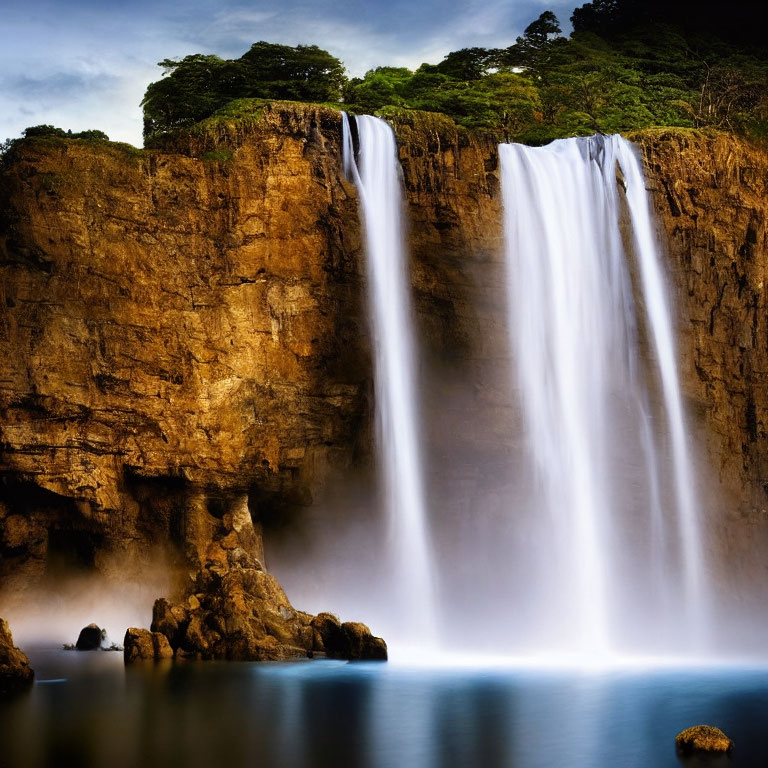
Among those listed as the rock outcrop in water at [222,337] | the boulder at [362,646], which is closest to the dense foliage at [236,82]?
the rock outcrop in water at [222,337]

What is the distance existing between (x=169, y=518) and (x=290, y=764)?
1856cm

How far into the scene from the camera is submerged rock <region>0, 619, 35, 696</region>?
23.6 meters

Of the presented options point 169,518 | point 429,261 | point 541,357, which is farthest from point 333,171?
point 169,518

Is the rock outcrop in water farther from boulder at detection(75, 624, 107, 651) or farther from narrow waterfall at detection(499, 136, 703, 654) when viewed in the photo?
boulder at detection(75, 624, 107, 651)

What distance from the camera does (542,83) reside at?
162 feet

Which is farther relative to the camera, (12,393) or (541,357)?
(541,357)

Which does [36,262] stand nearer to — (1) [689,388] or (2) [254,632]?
(2) [254,632]

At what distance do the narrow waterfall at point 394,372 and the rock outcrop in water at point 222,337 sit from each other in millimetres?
547

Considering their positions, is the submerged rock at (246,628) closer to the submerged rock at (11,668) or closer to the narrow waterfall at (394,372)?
the submerged rock at (11,668)

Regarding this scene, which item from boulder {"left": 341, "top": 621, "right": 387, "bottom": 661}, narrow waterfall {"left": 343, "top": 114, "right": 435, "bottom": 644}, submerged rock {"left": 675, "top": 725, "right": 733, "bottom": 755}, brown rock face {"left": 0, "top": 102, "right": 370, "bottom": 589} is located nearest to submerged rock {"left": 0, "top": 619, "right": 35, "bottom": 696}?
boulder {"left": 341, "top": 621, "right": 387, "bottom": 661}

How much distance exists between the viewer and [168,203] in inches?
1426

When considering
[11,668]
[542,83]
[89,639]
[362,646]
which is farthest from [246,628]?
[542,83]

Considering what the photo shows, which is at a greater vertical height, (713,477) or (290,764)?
(713,477)

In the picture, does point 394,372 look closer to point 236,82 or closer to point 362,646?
point 362,646
